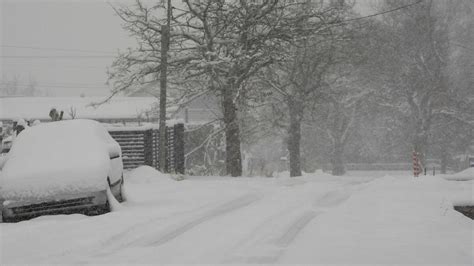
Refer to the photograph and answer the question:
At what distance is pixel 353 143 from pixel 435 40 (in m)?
16.3

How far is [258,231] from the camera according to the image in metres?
8.30

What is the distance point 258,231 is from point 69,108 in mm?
46331

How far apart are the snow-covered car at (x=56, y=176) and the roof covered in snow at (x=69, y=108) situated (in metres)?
35.7

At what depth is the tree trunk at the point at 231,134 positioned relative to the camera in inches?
938

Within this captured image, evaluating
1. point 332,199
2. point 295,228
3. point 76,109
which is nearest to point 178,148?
point 332,199

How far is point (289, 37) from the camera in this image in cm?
2242

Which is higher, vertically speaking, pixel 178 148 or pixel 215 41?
pixel 215 41

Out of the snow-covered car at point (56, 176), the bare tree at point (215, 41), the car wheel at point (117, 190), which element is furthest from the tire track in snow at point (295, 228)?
the bare tree at point (215, 41)

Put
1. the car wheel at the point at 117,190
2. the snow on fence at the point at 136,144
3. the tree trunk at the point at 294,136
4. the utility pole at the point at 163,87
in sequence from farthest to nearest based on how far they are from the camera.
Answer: the tree trunk at the point at 294,136, the snow on fence at the point at 136,144, the utility pole at the point at 163,87, the car wheel at the point at 117,190

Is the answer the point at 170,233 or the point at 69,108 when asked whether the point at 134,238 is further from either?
the point at 69,108

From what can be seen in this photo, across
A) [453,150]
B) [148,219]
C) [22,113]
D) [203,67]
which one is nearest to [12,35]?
[22,113]

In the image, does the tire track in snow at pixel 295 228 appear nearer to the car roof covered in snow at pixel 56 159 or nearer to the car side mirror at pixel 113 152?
the car roof covered in snow at pixel 56 159

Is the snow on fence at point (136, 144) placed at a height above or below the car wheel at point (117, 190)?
above

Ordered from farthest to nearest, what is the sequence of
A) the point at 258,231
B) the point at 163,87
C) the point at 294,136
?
the point at 294,136 → the point at 163,87 → the point at 258,231
